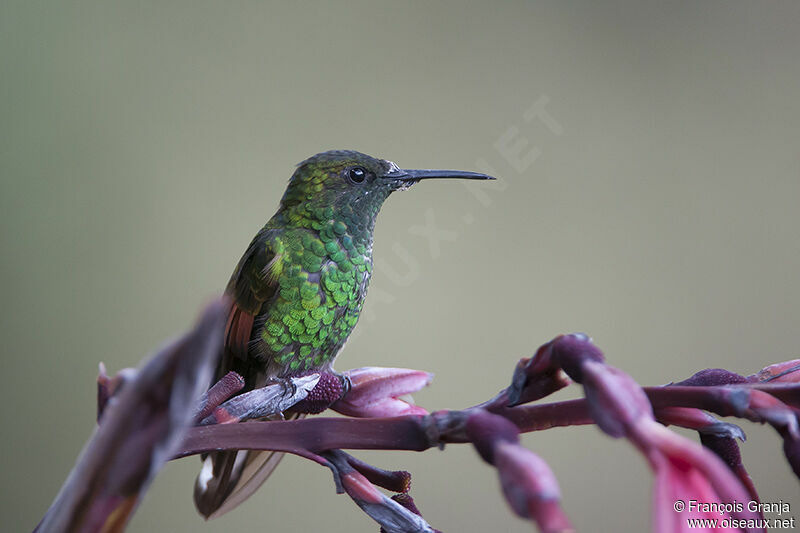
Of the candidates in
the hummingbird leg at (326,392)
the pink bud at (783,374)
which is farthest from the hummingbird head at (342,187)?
the pink bud at (783,374)

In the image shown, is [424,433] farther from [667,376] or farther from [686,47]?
[686,47]

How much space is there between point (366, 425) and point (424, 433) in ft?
0.07

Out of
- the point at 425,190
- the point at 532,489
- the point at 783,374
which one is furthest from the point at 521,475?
the point at 425,190

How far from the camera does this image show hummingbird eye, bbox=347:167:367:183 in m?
0.52

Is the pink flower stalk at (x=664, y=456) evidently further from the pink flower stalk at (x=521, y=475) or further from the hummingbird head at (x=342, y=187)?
the hummingbird head at (x=342, y=187)

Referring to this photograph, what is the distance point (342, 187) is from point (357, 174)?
0.02 m

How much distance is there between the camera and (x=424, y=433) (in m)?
0.21

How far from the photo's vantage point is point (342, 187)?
54cm

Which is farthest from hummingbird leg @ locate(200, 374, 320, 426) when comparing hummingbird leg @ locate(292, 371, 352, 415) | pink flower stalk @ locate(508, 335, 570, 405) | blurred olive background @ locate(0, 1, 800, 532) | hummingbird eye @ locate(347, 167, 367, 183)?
blurred olive background @ locate(0, 1, 800, 532)

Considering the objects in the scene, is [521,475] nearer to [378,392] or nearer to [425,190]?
[378,392]

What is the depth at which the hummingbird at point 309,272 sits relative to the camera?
0.50m

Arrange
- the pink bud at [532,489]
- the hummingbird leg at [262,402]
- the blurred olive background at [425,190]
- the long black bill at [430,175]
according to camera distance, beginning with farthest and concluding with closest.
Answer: the blurred olive background at [425,190]
the long black bill at [430,175]
the hummingbird leg at [262,402]
the pink bud at [532,489]

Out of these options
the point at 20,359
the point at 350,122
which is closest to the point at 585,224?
the point at 350,122

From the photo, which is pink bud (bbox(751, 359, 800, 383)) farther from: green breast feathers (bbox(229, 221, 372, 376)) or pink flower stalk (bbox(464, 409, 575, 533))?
green breast feathers (bbox(229, 221, 372, 376))
